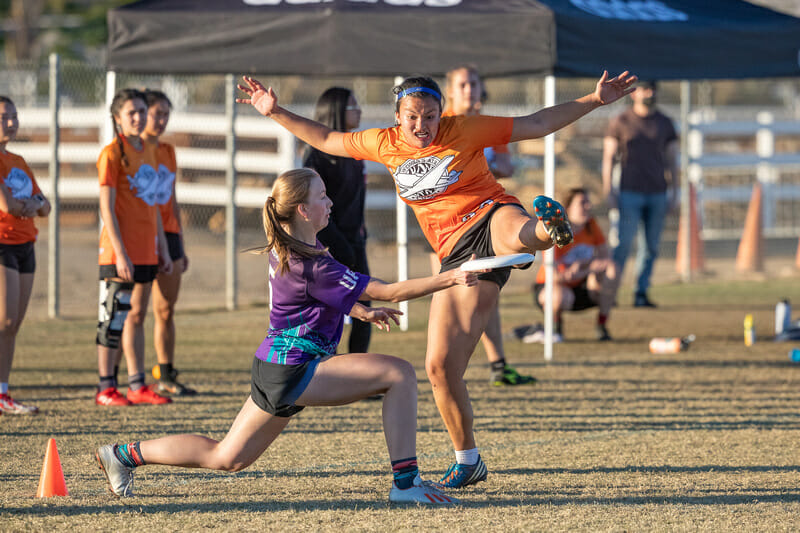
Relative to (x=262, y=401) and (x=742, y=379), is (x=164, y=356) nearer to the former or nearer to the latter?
(x=262, y=401)

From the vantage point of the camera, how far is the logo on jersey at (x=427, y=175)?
5.32 m

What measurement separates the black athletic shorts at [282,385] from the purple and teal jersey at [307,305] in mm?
33

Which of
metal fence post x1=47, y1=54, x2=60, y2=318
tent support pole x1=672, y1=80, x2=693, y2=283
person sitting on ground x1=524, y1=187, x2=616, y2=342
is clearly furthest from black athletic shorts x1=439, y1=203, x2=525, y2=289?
tent support pole x1=672, y1=80, x2=693, y2=283

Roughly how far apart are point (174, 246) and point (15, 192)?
4.24 ft

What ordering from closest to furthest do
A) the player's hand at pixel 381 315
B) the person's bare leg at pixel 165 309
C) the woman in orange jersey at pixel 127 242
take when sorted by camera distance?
the player's hand at pixel 381 315 → the woman in orange jersey at pixel 127 242 → the person's bare leg at pixel 165 309

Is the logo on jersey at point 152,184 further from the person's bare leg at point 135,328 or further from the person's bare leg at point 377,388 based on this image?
the person's bare leg at point 377,388

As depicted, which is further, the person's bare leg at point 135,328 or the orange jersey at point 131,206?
the person's bare leg at point 135,328

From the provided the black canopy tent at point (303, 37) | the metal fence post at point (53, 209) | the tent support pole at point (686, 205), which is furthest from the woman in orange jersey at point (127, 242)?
the tent support pole at point (686, 205)

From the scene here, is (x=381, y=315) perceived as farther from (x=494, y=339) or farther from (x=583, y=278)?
(x=583, y=278)

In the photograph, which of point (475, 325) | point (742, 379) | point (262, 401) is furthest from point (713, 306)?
point (262, 401)

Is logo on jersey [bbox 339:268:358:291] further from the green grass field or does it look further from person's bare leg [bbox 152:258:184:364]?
person's bare leg [bbox 152:258:184:364]

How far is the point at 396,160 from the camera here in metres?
5.40

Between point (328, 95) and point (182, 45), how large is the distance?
7.16 ft

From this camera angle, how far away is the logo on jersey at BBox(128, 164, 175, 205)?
293 inches
